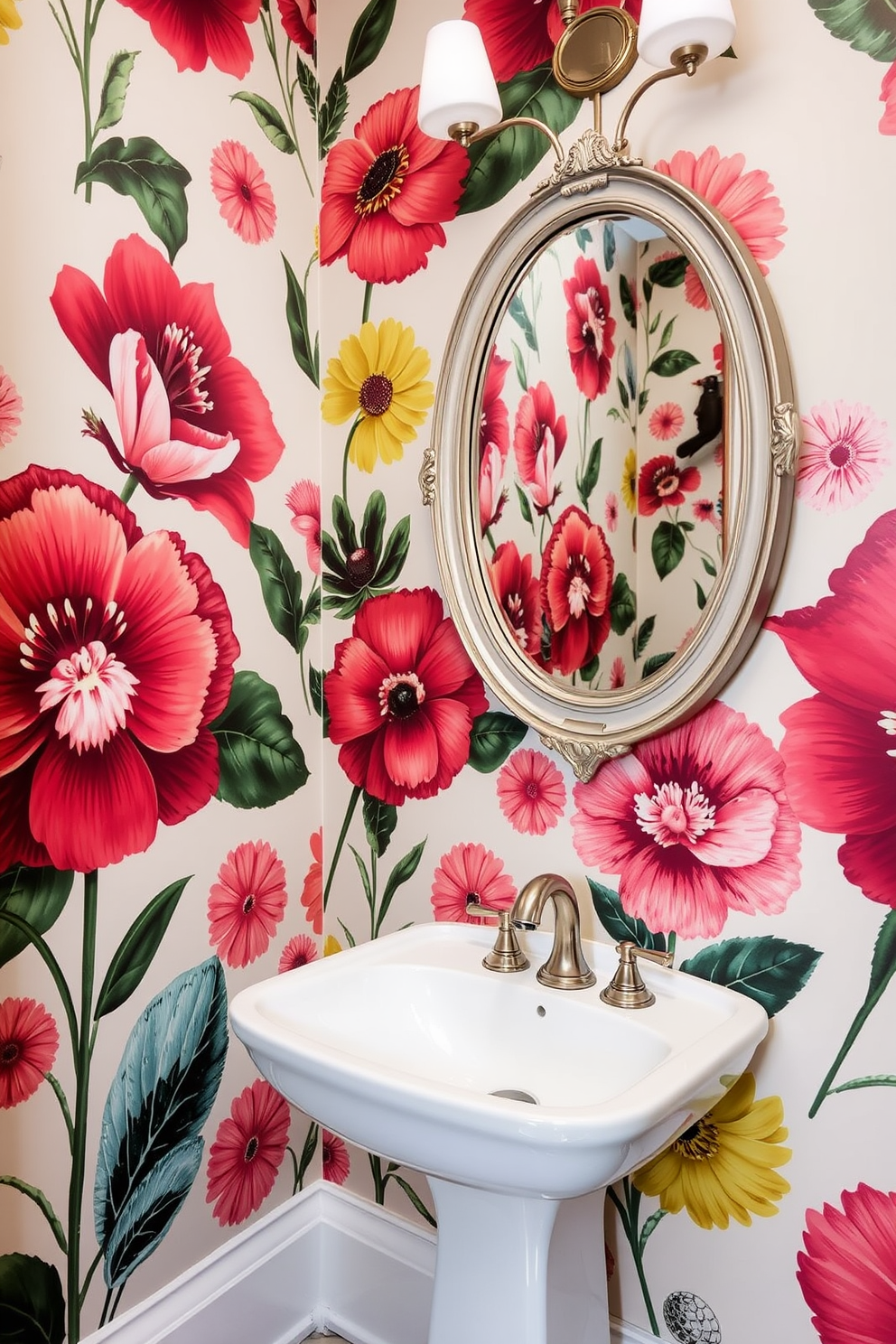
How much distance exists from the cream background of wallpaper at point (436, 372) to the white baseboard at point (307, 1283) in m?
0.04

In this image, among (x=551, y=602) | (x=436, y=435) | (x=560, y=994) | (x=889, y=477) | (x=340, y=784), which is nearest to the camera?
(x=889, y=477)

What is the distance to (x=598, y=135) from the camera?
3.96 ft

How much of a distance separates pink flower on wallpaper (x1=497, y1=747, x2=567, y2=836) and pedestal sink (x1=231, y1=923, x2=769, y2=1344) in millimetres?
168

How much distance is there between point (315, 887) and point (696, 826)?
2.46 feet

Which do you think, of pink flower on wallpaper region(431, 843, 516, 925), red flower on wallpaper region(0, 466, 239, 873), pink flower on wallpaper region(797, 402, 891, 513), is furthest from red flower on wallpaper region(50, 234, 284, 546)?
pink flower on wallpaper region(797, 402, 891, 513)

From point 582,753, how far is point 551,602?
0.23 m

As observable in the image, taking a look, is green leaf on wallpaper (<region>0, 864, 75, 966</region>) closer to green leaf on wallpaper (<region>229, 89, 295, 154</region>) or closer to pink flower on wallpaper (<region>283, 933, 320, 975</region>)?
pink flower on wallpaper (<region>283, 933, 320, 975</region>)

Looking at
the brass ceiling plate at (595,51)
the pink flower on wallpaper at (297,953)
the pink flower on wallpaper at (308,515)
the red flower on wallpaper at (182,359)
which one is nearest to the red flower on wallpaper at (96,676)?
the red flower on wallpaper at (182,359)

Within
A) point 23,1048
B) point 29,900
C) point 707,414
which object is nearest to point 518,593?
point 707,414

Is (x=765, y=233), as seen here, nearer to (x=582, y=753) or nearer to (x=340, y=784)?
(x=582, y=753)

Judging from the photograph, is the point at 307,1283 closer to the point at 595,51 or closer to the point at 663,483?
the point at 663,483

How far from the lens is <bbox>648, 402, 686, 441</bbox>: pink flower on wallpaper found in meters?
1.18

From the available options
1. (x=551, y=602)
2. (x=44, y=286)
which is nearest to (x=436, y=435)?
(x=551, y=602)

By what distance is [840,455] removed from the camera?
1067 millimetres
